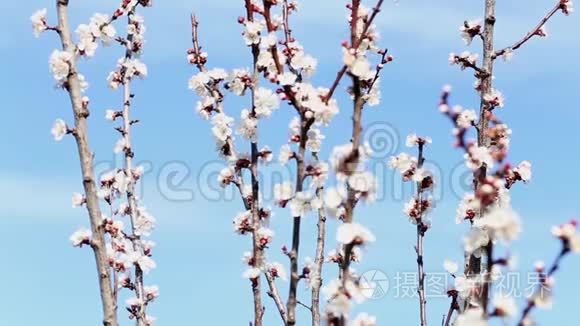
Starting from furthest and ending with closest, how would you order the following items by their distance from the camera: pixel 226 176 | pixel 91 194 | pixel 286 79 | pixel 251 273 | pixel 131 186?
pixel 131 186, pixel 226 176, pixel 251 273, pixel 91 194, pixel 286 79

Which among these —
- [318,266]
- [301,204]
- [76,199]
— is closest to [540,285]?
[301,204]

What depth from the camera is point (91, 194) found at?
4.06 meters

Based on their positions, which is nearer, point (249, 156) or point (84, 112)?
point (84, 112)

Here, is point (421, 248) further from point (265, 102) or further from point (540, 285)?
point (540, 285)

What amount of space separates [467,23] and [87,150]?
117 inches

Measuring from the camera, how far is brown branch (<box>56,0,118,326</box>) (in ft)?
13.0

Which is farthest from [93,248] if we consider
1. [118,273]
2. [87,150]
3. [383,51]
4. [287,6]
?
[383,51]

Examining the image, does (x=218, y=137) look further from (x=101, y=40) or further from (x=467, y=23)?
(x=467, y=23)

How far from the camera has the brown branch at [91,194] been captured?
3.97m

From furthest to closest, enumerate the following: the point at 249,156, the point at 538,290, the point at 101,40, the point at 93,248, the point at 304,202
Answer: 1. the point at 101,40
2. the point at 249,156
3. the point at 93,248
4. the point at 304,202
5. the point at 538,290

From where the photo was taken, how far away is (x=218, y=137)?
487cm

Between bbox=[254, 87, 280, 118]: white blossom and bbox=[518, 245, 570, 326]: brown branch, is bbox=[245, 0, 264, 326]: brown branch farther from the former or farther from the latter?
bbox=[518, 245, 570, 326]: brown branch

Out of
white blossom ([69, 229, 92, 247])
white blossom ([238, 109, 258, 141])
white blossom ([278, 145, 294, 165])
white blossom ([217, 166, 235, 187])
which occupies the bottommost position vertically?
white blossom ([69, 229, 92, 247])

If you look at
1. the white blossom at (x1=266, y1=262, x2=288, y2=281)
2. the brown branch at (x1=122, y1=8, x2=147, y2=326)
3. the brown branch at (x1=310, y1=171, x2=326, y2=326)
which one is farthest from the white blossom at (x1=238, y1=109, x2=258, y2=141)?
the brown branch at (x1=122, y1=8, x2=147, y2=326)
